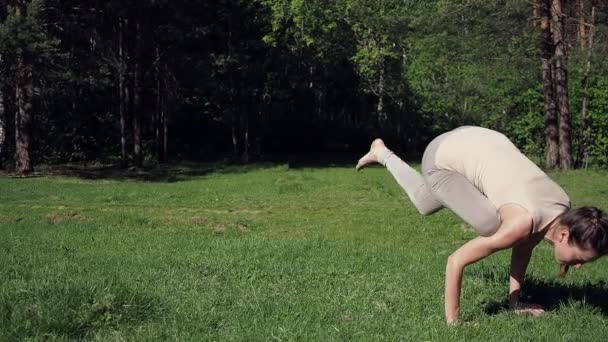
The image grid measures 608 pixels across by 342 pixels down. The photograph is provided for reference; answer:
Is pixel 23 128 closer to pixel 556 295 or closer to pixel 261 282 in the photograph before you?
pixel 261 282

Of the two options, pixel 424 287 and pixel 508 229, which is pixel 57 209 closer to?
pixel 424 287

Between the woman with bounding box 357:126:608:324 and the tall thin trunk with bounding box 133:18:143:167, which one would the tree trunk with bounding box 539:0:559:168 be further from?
the woman with bounding box 357:126:608:324

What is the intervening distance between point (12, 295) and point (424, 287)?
136 inches

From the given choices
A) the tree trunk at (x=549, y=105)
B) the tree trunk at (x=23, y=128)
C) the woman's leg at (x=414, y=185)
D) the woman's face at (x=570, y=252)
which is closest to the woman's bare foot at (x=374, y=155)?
the woman's leg at (x=414, y=185)

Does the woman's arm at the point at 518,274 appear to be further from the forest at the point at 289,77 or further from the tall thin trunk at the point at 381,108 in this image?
the tall thin trunk at the point at 381,108

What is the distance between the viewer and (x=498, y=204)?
4688 mm

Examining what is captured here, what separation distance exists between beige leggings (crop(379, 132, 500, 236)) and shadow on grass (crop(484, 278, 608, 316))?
1059 mm

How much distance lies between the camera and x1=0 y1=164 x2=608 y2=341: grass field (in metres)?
4.58

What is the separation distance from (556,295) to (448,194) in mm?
1914

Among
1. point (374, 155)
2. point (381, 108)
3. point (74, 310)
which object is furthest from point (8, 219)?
point (381, 108)

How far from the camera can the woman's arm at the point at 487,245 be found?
446cm

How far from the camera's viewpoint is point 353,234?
11.2 m

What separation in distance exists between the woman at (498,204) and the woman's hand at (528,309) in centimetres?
48

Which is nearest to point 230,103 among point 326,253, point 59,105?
point 59,105
